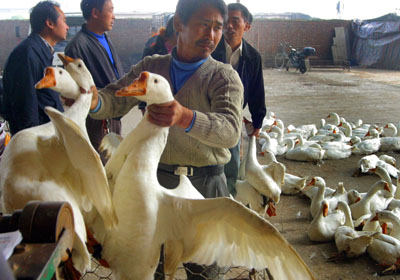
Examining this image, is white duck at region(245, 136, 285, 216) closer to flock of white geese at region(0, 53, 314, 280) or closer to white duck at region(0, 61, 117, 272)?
flock of white geese at region(0, 53, 314, 280)

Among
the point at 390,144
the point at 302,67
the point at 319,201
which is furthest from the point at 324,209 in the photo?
the point at 302,67

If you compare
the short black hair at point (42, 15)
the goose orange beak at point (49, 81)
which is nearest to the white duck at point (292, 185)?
the short black hair at point (42, 15)

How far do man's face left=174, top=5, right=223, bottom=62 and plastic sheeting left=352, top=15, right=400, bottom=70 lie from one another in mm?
17191

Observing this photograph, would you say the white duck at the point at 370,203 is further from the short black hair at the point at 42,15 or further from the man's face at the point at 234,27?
the short black hair at the point at 42,15

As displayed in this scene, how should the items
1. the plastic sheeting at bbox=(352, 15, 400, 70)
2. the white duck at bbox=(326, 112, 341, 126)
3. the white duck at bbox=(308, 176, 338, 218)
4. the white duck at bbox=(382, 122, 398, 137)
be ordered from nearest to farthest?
the white duck at bbox=(308, 176, 338, 218) → the white duck at bbox=(382, 122, 398, 137) → the white duck at bbox=(326, 112, 341, 126) → the plastic sheeting at bbox=(352, 15, 400, 70)

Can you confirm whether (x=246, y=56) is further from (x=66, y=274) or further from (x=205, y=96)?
(x=66, y=274)

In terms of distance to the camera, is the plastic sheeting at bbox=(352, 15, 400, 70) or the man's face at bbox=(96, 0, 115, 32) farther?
the plastic sheeting at bbox=(352, 15, 400, 70)

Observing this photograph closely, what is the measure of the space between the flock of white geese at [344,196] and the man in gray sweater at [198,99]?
5.11 feet

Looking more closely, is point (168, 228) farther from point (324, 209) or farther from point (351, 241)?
point (324, 209)

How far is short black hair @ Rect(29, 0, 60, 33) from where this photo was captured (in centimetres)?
261

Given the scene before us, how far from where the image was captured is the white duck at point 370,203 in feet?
11.5

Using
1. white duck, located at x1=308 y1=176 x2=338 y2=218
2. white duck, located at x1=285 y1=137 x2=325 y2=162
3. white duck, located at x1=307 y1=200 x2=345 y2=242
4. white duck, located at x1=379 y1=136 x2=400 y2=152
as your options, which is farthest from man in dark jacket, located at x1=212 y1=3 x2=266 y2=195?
white duck, located at x1=379 y1=136 x2=400 y2=152

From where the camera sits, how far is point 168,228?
1.40m

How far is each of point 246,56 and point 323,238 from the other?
1719mm
